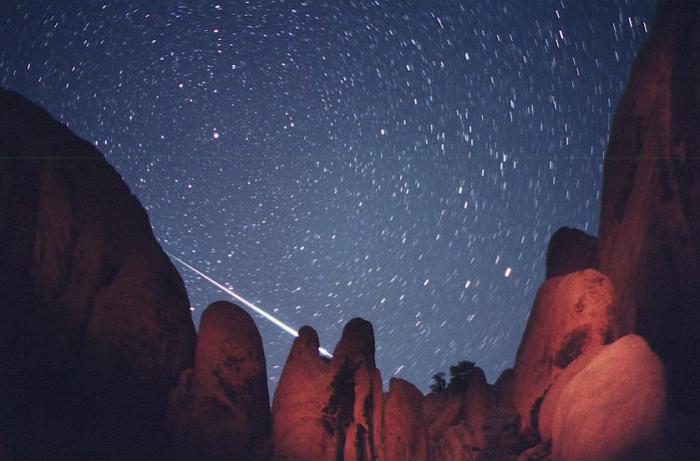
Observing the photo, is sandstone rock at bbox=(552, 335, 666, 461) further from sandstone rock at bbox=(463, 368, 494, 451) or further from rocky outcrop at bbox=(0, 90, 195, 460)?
rocky outcrop at bbox=(0, 90, 195, 460)

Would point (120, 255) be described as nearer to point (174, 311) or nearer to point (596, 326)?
point (174, 311)

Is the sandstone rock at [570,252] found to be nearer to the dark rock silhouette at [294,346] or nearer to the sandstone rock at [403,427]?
the dark rock silhouette at [294,346]

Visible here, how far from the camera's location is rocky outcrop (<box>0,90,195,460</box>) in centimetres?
1855

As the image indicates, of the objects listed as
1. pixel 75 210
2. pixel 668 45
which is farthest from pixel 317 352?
pixel 668 45

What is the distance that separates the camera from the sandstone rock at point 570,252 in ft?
94.1

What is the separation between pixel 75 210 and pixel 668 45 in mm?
22389

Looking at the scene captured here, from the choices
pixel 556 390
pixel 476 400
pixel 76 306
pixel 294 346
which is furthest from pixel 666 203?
pixel 76 306

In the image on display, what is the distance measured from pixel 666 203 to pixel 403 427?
15554 millimetres

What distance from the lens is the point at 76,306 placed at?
2095 centimetres

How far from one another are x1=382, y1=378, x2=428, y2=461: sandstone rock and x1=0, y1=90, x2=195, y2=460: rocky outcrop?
990 cm

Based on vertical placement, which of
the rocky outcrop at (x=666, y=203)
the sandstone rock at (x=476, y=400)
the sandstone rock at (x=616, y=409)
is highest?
the rocky outcrop at (x=666, y=203)

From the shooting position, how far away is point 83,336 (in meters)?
20.9

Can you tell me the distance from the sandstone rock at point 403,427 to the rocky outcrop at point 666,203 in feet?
37.4

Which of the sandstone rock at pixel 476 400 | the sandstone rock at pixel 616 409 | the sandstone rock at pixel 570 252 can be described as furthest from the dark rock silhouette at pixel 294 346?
the sandstone rock at pixel 570 252
